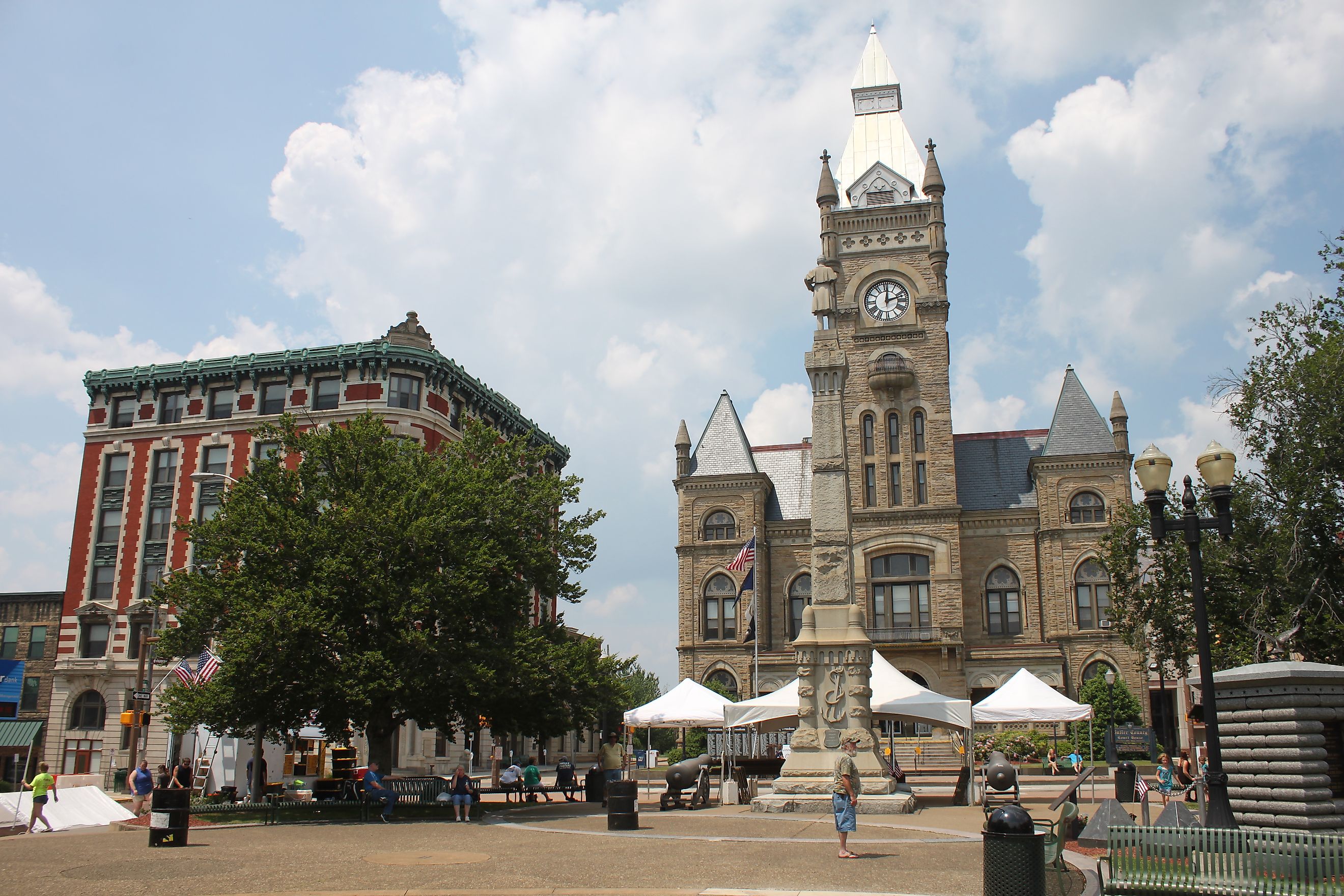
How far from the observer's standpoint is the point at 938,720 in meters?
23.3

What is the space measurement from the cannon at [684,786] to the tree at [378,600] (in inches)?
113

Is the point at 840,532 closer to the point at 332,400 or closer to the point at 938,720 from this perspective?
the point at 938,720

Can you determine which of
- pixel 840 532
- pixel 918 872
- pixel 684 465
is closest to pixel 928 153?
pixel 684 465

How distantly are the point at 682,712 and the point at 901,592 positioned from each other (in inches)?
979

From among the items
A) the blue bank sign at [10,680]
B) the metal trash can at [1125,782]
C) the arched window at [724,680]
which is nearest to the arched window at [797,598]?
the arched window at [724,680]

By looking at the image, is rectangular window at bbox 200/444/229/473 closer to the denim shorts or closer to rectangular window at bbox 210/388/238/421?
rectangular window at bbox 210/388/238/421

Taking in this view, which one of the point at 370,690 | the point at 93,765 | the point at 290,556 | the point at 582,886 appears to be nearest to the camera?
the point at 582,886

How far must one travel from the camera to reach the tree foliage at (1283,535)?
2519 cm

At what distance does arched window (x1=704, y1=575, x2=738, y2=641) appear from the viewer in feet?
171

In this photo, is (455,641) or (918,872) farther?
(455,641)

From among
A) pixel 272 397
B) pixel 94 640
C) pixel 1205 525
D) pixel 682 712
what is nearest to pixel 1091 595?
pixel 682 712

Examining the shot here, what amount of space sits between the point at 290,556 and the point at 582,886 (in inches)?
586

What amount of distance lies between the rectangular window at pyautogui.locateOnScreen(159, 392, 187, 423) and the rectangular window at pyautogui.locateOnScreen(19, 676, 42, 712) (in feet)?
43.9

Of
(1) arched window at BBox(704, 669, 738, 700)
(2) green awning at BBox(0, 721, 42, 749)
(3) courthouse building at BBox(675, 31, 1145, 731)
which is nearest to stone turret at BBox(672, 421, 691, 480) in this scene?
(3) courthouse building at BBox(675, 31, 1145, 731)
